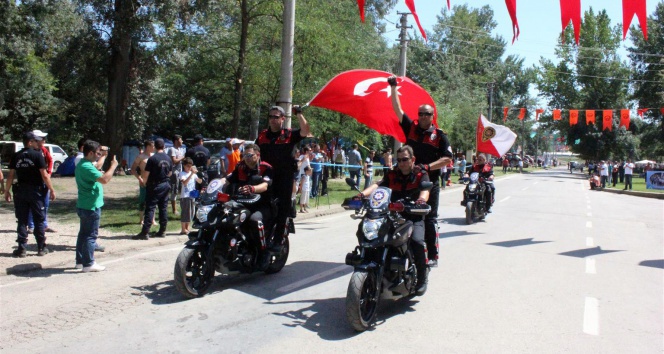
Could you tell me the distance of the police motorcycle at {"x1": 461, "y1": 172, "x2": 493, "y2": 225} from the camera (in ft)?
45.1

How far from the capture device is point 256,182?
704cm

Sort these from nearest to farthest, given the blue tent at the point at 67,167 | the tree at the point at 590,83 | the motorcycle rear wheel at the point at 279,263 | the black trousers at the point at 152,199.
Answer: the motorcycle rear wheel at the point at 279,263
the black trousers at the point at 152,199
the blue tent at the point at 67,167
the tree at the point at 590,83

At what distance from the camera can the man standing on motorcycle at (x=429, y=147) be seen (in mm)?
6980

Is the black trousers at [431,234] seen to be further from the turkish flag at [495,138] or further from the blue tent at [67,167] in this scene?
the blue tent at [67,167]

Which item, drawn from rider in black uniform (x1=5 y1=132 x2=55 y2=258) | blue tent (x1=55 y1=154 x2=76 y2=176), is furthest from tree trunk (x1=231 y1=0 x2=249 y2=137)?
blue tent (x1=55 y1=154 x2=76 y2=176)

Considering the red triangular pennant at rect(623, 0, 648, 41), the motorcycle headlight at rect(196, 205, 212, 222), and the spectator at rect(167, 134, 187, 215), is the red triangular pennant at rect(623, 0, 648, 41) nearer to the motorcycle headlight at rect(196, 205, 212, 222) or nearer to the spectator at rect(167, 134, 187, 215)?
the motorcycle headlight at rect(196, 205, 212, 222)

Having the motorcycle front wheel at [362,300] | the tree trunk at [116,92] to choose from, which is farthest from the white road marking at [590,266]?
the tree trunk at [116,92]

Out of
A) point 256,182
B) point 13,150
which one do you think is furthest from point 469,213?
point 13,150

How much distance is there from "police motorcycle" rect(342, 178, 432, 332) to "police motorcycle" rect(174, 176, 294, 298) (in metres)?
1.48

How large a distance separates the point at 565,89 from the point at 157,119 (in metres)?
43.2

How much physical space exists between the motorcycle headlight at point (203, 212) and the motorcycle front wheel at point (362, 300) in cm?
208

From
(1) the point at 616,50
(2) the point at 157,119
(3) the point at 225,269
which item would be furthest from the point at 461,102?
(3) the point at 225,269

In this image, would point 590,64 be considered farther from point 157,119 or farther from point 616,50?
point 157,119

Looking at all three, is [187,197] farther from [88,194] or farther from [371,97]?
[371,97]
